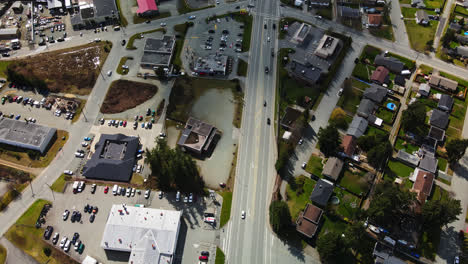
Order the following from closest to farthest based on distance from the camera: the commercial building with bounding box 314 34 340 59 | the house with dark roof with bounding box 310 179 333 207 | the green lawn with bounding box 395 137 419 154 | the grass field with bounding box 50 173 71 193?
the house with dark roof with bounding box 310 179 333 207, the grass field with bounding box 50 173 71 193, the green lawn with bounding box 395 137 419 154, the commercial building with bounding box 314 34 340 59

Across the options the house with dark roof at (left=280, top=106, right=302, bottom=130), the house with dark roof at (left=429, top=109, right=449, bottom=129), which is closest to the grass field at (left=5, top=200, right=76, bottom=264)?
the house with dark roof at (left=280, top=106, right=302, bottom=130)

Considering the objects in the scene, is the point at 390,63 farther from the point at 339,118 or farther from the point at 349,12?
the point at 349,12

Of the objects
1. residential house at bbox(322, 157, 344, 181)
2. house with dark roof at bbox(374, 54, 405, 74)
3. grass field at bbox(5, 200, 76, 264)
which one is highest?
house with dark roof at bbox(374, 54, 405, 74)

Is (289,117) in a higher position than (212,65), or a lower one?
lower

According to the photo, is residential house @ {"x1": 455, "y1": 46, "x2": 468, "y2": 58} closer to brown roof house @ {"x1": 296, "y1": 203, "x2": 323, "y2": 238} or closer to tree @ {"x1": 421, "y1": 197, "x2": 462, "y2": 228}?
tree @ {"x1": 421, "y1": 197, "x2": 462, "y2": 228}

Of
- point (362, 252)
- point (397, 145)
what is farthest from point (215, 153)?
point (397, 145)

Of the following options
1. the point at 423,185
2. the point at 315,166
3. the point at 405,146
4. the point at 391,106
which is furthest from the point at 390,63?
the point at 315,166

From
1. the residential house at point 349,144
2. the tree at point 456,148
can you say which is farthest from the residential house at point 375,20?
the residential house at point 349,144
